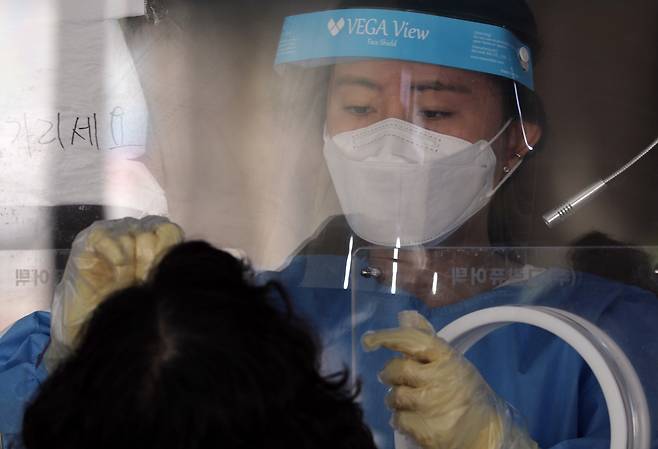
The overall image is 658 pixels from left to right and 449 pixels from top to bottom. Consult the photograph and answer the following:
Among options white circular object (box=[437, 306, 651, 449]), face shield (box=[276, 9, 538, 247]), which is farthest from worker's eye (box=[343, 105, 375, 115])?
white circular object (box=[437, 306, 651, 449])

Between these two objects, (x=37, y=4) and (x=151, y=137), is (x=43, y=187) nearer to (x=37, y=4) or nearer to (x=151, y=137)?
(x=151, y=137)

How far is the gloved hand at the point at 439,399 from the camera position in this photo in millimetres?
1231

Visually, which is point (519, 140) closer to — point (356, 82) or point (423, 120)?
point (423, 120)

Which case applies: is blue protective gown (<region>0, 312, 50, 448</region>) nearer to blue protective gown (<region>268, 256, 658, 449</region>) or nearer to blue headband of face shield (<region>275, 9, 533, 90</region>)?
blue protective gown (<region>268, 256, 658, 449</region>)

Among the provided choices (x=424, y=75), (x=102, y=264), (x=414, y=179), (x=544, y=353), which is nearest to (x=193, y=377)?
(x=102, y=264)

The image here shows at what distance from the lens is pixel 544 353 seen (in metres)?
1.49

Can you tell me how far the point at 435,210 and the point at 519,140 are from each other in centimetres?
25

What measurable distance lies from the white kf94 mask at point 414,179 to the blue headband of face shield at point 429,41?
0.13m

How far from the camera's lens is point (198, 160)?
6.53 feet

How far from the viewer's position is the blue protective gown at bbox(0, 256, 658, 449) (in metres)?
1.41

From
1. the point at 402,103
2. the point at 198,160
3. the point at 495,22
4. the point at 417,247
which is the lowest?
the point at 417,247

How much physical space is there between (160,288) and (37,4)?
1.37 meters

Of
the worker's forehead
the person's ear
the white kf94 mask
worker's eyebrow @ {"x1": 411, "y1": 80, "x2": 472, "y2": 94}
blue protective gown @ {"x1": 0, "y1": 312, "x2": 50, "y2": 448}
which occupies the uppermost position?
the worker's forehead

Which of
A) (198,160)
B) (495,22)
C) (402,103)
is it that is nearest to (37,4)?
(198,160)
